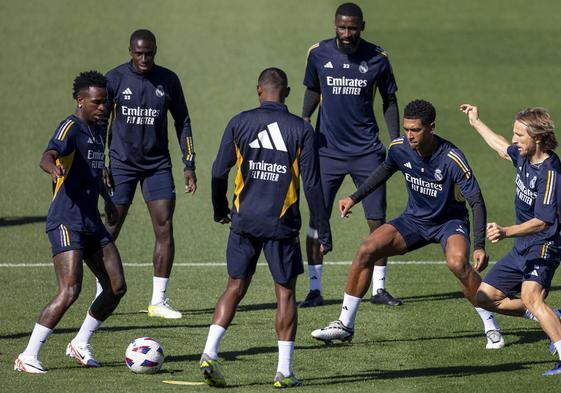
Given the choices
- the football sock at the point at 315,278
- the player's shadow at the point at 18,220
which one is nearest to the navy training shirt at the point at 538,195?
the football sock at the point at 315,278

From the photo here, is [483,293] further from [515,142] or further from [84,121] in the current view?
[84,121]

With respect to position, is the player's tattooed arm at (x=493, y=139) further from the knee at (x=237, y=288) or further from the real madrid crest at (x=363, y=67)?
the knee at (x=237, y=288)

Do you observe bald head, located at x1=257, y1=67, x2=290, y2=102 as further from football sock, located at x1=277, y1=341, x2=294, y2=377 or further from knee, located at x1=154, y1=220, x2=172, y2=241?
knee, located at x1=154, y1=220, x2=172, y2=241

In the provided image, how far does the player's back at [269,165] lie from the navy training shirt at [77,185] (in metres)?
1.29

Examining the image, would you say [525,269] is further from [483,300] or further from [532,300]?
[483,300]

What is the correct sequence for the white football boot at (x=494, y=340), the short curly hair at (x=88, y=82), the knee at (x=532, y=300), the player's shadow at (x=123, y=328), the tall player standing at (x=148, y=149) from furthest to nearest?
1. the tall player standing at (x=148, y=149)
2. the player's shadow at (x=123, y=328)
3. the white football boot at (x=494, y=340)
4. the short curly hair at (x=88, y=82)
5. the knee at (x=532, y=300)

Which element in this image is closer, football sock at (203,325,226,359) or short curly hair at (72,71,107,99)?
football sock at (203,325,226,359)

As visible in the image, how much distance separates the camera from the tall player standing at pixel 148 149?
1362 cm

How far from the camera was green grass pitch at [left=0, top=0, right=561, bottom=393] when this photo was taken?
37.1 ft

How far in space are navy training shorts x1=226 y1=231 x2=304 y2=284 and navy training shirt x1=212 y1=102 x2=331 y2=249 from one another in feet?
0.27

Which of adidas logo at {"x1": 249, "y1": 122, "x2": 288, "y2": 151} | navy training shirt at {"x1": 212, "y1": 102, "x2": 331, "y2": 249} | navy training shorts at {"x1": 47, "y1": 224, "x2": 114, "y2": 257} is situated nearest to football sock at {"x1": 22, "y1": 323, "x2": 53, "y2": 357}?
navy training shorts at {"x1": 47, "y1": 224, "x2": 114, "y2": 257}

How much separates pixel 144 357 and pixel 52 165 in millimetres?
1869

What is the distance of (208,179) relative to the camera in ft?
70.5

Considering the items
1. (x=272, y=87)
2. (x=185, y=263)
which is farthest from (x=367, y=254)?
(x=185, y=263)
